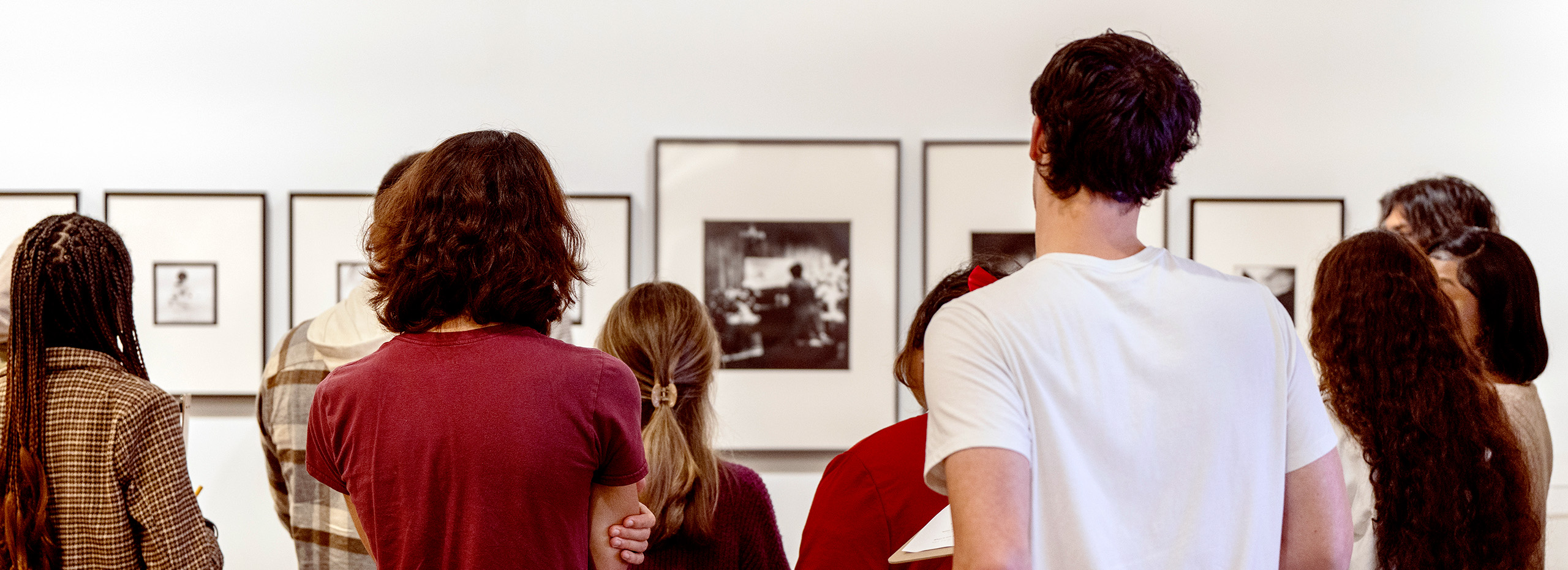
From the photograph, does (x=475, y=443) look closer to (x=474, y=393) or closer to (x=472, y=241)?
(x=474, y=393)

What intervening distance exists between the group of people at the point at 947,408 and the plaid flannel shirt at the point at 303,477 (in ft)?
1.28

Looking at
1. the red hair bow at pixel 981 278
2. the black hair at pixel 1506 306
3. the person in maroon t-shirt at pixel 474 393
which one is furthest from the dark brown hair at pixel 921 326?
the black hair at pixel 1506 306

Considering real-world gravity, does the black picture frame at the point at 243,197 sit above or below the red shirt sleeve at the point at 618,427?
above

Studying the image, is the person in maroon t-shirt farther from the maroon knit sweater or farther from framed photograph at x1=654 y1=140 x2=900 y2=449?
framed photograph at x1=654 y1=140 x2=900 y2=449

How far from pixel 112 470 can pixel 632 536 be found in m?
0.98

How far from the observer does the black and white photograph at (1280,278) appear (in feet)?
9.48

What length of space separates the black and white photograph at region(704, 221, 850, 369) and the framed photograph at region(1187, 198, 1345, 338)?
42.8 inches

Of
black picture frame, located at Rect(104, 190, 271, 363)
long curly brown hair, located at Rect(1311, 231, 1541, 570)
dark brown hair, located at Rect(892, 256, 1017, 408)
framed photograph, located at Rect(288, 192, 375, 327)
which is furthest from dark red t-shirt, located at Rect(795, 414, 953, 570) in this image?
black picture frame, located at Rect(104, 190, 271, 363)

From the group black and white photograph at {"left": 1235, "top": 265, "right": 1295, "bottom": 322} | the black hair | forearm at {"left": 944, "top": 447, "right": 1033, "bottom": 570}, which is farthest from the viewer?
black and white photograph at {"left": 1235, "top": 265, "right": 1295, "bottom": 322}

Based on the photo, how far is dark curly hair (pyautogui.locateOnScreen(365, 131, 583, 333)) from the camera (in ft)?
3.76

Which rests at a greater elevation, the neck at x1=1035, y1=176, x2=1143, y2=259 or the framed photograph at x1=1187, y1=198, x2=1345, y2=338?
the framed photograph at x1=1187, y1=198, x2=1345, y2=338

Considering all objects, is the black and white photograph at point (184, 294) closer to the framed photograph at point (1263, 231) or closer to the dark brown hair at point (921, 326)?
the dark brown hair at point (921, 326)

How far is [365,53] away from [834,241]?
1.51 metres

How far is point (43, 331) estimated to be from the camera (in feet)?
5.32
